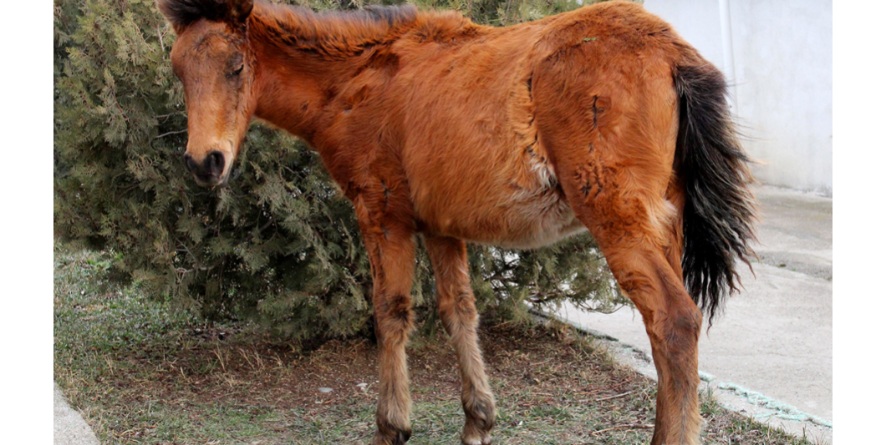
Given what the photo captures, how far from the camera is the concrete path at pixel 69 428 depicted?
11.6ft

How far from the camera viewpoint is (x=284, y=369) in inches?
193

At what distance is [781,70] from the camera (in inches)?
383

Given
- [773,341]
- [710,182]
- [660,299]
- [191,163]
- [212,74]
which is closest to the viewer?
[660,299]

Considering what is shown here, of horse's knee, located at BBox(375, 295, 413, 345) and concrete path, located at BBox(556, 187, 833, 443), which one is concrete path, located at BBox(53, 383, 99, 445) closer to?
horse's knee, located at BBox(375, 295, 413, 345)

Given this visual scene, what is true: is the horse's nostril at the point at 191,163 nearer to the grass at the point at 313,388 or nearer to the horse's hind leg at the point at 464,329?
the horse's hind leg at the point at 464,329

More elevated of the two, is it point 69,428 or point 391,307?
point 391,307

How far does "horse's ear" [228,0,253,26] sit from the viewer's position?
333 cm

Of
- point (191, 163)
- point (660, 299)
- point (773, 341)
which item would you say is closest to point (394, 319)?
point (191, 163)

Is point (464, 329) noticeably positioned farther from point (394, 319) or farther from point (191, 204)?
point (191, 204)

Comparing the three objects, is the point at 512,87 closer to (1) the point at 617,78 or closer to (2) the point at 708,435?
(1) the point at 617,78

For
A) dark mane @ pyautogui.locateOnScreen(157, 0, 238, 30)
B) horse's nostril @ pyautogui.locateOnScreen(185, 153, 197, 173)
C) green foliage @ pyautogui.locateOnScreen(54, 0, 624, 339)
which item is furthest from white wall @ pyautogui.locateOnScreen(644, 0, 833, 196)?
horse's nostril @ pyautogui.locateOnScreen(185, 153, 197, 173)

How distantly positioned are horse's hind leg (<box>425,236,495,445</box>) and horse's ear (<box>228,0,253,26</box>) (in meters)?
1.46

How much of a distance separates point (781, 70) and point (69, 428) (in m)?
9.59

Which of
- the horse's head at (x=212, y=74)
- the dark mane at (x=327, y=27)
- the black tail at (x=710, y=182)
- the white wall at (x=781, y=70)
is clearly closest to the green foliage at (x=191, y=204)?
the dark mane at (x=327, y=27)
